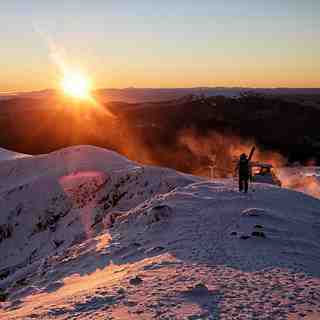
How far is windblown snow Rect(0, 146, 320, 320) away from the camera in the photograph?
32.9 feet

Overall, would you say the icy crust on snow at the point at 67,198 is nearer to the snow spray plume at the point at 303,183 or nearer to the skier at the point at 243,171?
the skier at the point at 243,171

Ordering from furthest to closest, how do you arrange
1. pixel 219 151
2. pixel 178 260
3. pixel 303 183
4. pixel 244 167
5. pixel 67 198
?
pixel 219 151
pixel 303 183
pixel 67 198
pixel 244 167
pixel 178 260

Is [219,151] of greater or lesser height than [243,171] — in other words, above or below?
below

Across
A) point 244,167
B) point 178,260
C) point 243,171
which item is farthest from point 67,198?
point 178,260

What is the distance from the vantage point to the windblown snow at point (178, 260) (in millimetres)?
10039

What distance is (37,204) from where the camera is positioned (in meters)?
34.3

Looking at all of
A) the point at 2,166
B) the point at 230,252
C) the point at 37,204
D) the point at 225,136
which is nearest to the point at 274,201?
the point at 230,252

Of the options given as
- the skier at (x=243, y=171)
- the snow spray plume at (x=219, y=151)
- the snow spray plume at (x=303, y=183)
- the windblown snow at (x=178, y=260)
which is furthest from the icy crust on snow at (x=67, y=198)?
the snow spray plume at (x=219, y=151)

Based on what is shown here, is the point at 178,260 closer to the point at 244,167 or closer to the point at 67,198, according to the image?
the point at 244,167

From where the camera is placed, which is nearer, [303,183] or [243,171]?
[243,171]

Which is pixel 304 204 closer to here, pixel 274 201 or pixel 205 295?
pixel 274 201

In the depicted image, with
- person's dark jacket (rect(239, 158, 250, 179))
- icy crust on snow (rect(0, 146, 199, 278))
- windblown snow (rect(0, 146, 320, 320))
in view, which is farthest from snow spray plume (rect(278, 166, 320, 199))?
person's dark jacket (rect(239, 158, 250, 179))

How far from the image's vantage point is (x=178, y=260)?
1310 centimetres

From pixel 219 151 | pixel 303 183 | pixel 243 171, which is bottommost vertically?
pixel 303 183
